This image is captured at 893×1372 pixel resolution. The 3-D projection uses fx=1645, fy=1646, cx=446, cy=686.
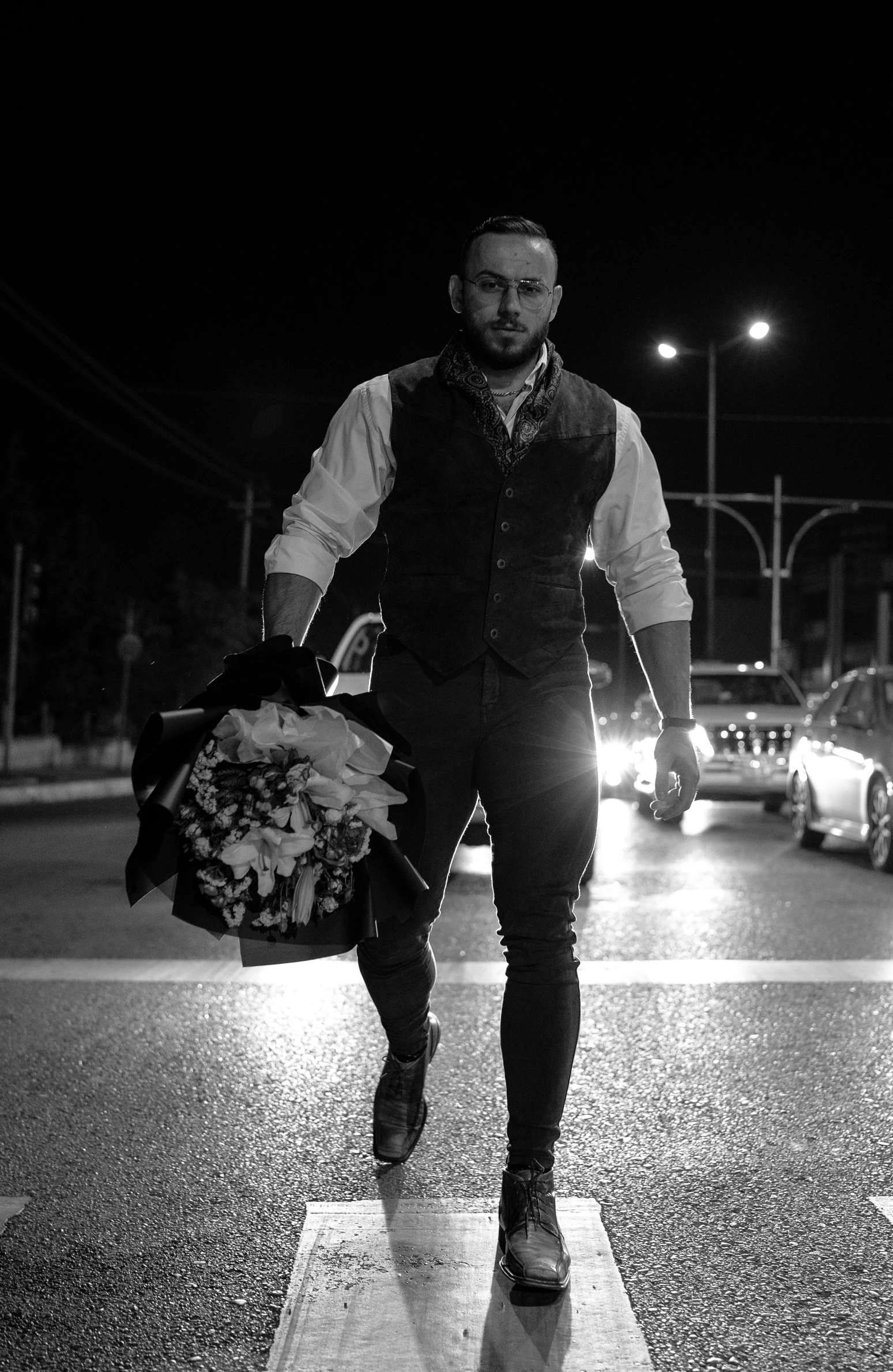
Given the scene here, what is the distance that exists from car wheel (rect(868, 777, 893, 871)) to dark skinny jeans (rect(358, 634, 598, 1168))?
28.7 ft

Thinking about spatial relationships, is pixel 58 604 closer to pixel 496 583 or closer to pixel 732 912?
pixel 732 912

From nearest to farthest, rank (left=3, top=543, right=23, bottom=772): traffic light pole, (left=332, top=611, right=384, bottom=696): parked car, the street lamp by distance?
(left=332, top=611, right=384, bottom=696): parked car → (left=3, top=543, right=23, bottom=772): traffic light pole → the street lamp

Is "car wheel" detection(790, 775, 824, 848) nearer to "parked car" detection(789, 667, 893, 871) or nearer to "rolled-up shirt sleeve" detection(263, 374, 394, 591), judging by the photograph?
"parked car" detection(789, 667, 893, 871)

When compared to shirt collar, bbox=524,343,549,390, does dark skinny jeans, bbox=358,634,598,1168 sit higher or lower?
lower

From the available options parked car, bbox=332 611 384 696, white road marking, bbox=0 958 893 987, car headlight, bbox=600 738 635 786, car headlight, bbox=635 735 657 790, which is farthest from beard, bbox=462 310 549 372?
car headlight, bbox=600 738 635 786

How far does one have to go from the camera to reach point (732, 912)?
9.41 meters

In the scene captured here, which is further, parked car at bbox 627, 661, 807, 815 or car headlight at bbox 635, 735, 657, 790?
parked car at bbox 627, 661, 807, 815

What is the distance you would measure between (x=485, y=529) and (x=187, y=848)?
0.97 metres

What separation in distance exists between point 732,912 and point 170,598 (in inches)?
1329

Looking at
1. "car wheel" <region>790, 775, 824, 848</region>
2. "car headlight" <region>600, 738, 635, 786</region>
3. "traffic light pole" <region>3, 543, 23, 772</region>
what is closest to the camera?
"car wheel" <region>790, 775, 824, 848</region>

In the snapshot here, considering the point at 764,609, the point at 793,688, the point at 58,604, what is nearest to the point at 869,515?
the point at 764,609

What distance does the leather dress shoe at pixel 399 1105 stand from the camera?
13.1 feet

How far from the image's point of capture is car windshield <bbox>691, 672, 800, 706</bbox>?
1844cm

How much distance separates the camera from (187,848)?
316 cm
